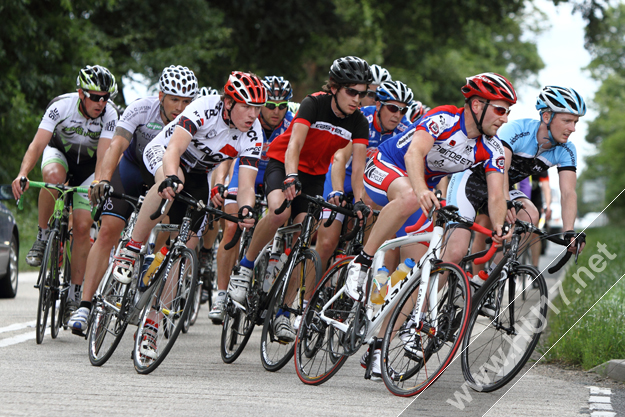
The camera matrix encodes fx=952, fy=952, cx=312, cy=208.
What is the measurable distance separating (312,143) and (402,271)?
1.77m

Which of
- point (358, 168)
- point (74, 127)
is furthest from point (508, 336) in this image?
point (74, 127)

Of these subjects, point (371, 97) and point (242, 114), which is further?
point (371, 97)

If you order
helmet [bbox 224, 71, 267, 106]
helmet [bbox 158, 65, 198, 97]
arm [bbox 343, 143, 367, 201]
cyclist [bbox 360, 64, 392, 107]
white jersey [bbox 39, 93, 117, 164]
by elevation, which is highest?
cyclist [bbox 360, 64, 392, 107]

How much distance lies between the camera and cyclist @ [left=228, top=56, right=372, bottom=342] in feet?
22.4

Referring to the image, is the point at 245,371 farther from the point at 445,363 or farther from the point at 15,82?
the point at 15,82

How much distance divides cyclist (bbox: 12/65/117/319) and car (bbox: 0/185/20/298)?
10.4ft

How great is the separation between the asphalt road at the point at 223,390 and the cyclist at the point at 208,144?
88 cm

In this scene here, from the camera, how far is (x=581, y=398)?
596cm

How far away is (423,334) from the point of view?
18.5ft

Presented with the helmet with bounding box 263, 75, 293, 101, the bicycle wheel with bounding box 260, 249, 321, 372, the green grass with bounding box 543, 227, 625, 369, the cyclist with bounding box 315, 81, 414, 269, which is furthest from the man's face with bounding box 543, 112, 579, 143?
the helmet with bounding box 263, 75, 293, 101

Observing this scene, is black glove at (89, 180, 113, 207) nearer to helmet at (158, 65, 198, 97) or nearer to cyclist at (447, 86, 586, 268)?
helmet at (158, 65, 198, 97)

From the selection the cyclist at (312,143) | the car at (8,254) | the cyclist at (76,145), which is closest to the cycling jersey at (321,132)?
the cyclist at (312,143)

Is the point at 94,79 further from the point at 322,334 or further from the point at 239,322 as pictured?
the point at 322,334

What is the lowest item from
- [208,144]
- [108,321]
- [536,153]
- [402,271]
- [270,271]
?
[108,321]
